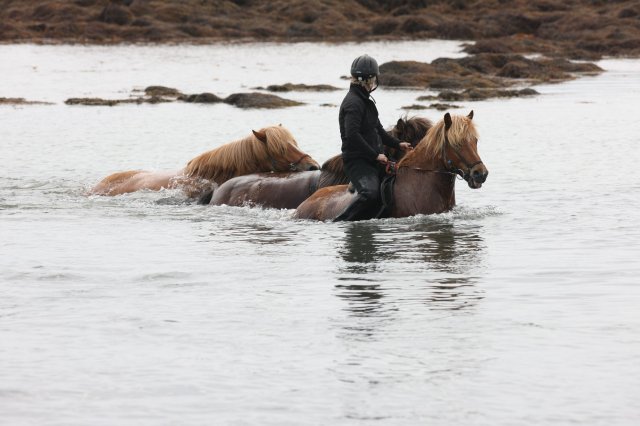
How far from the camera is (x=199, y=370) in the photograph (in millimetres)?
8641

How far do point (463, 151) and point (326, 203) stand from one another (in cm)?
214

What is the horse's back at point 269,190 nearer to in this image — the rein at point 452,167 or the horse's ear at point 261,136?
the horse's ear at point 261,136

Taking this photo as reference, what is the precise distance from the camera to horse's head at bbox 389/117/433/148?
14680 mm

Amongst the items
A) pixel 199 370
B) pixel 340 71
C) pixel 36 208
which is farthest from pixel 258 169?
pixel 340 71

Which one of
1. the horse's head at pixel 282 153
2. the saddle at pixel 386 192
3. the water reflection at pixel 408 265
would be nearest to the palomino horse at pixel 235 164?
the horse's head at pixel 282 153

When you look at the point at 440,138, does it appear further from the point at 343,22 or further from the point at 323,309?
the point at 343,22

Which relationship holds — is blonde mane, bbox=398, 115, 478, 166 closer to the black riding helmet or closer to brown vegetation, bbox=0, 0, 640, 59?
the black riding helmet

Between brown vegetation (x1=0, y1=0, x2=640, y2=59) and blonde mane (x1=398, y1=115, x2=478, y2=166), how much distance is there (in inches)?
2803

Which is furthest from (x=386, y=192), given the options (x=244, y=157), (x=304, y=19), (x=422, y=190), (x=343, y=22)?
(x=304, y=19)

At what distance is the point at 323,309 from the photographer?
10.6 m

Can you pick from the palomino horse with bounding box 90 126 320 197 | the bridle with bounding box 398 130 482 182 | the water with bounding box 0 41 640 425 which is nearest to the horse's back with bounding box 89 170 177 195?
the palomino horse with bounding box 90 126 320 197

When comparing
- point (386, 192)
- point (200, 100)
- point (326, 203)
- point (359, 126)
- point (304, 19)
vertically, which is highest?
point (304, 19)

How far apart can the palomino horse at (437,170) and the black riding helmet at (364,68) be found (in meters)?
1.01

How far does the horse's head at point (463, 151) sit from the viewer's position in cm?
1354
